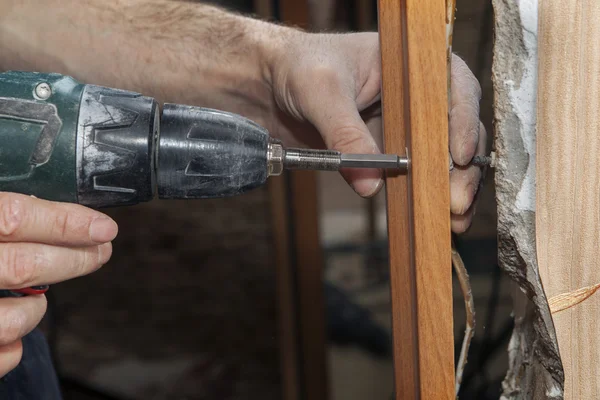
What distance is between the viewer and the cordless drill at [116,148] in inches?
28.1

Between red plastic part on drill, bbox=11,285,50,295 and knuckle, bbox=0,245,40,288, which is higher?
knuckle, bbox=0,245,40,288

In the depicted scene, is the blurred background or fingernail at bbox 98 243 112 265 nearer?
fingernail at bbox 98 243 112 265

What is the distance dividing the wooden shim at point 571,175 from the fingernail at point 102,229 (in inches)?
18.5

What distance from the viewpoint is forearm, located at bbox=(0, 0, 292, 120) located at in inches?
42.7

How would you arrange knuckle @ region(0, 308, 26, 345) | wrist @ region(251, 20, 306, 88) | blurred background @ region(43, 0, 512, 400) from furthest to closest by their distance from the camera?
1. blurred background @ region(43, 0, 512, 400)
2. wrist @ region(251, 20, 306, 88)
3. knuckle @ region(0, 308, 26, 345)

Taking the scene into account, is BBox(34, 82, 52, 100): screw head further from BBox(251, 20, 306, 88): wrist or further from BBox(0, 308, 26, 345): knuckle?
BBox(251, 20, 306, 88): wrist

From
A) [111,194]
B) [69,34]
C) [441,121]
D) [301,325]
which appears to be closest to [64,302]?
[301,325]

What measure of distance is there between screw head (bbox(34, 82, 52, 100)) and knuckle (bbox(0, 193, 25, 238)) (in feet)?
0.39

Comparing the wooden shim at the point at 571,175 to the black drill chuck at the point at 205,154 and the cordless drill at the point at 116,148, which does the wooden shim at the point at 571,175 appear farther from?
Answer: the black drill chuck at the point at 205,154

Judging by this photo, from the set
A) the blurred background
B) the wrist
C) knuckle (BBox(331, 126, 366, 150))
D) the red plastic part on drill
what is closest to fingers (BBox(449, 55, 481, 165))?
knuckle (BBox(331, 126, 366, 150))

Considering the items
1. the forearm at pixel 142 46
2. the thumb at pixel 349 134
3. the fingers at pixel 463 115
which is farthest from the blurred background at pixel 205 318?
the fingers at pixel 463 115

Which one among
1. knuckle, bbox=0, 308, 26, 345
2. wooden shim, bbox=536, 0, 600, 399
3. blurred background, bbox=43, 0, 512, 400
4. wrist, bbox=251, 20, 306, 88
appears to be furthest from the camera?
blurred background, bbox=43, 0, 512, 400

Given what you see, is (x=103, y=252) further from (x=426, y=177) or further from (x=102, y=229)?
(x=426, y=177)

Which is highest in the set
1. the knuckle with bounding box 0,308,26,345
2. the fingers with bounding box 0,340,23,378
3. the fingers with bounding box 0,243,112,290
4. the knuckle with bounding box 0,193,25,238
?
the knuckle with bounding box 0,193,25,238
